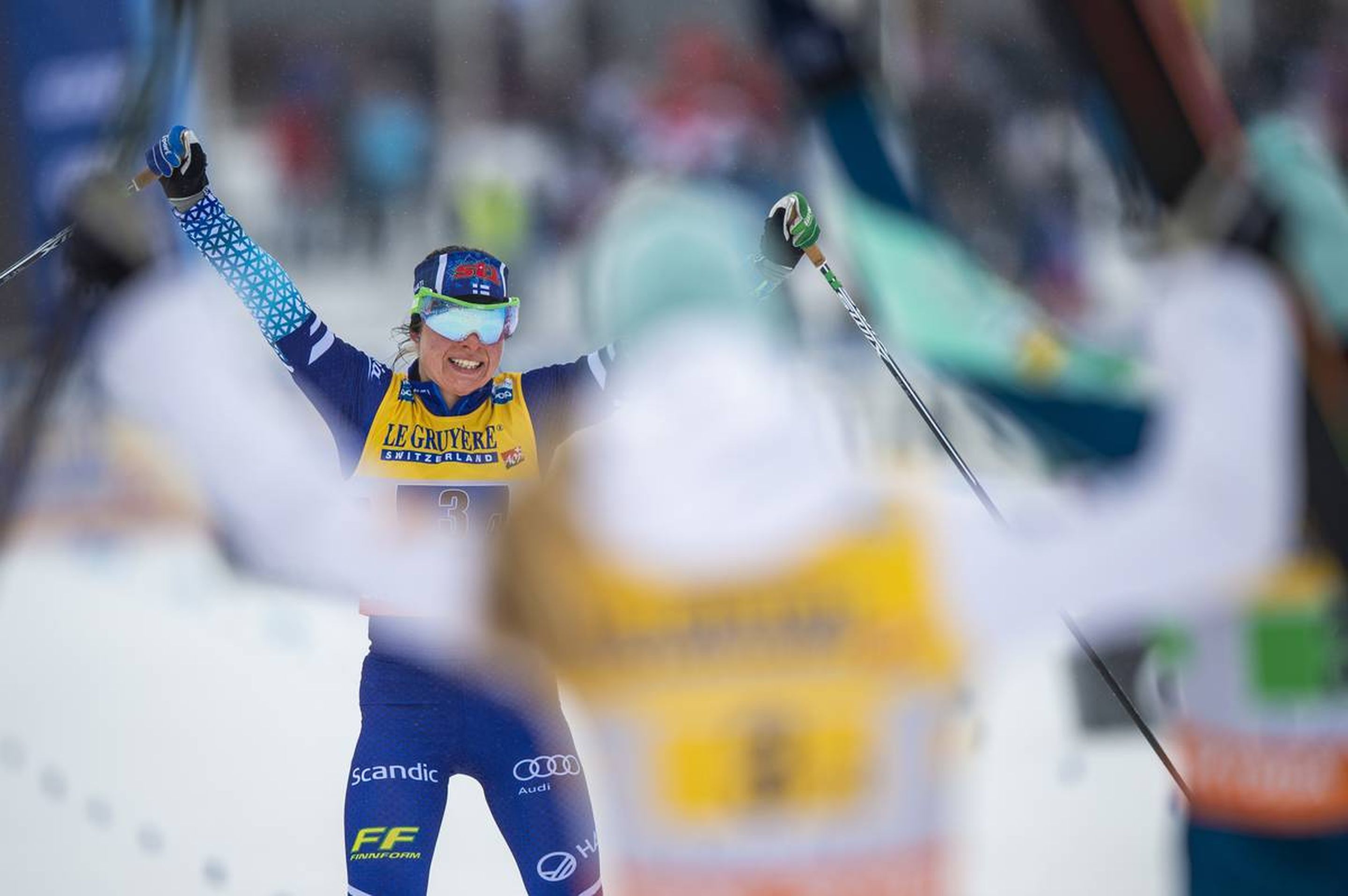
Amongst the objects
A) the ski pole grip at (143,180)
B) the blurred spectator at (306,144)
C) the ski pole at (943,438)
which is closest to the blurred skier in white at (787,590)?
the ski pole at (943,438)

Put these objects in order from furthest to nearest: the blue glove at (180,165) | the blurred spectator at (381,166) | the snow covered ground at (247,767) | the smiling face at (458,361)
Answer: the blurred spectator at (381,166), the snow covered ground at (247,767), the smiling face at (458,361), the blue glove at (180,165)

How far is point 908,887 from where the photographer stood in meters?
1.38

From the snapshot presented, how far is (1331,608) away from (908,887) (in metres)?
1.49

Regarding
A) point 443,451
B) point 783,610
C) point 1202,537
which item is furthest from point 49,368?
point 1202,537

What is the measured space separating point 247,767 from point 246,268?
173 cm

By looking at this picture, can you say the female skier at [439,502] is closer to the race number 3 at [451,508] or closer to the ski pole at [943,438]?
the race number 3 at [451,508]

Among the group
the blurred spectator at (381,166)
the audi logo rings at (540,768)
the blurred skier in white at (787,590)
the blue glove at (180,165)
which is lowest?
the blurred skier in white at (787,590)

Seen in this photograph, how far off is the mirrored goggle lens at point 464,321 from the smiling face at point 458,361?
0.07 feet

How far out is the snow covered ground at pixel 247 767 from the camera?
3408 millimetres

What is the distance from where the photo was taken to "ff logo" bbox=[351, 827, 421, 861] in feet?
8.56

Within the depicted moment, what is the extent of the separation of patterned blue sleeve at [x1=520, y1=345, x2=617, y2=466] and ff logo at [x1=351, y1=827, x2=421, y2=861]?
62 cm

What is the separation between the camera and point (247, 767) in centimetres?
393

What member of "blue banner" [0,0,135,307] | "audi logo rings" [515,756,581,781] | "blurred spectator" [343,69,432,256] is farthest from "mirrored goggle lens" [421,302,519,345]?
"blurred spectator" [343,69,432,256]

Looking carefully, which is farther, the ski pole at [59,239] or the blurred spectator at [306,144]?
the blurred spectator at [306,144]
